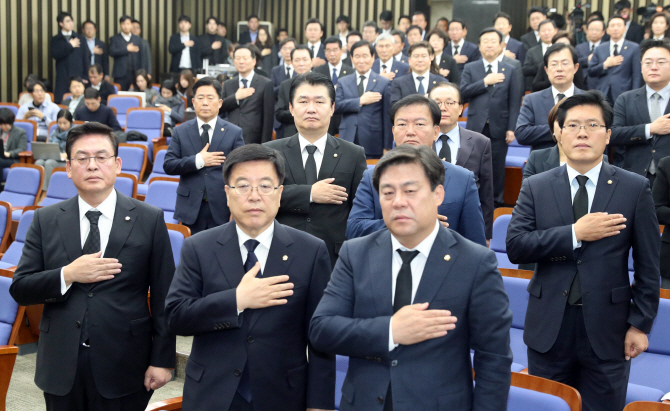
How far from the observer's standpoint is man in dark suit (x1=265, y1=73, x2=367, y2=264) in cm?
275

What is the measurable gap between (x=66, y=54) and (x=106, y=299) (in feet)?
27.6

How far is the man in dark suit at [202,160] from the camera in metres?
3.89

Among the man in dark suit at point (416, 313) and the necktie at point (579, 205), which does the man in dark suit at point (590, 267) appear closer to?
the necktie at point (579, 205)

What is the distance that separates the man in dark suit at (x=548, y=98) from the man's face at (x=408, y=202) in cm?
263

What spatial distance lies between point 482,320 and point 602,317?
760 mm

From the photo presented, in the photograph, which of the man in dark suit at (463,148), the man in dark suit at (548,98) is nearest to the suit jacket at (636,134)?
the man in dark suit at (548,98)

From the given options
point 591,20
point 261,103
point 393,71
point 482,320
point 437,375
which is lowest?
point 437,375

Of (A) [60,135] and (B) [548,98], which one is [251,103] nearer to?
(B) [548,98]

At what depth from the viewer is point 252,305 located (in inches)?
69.2

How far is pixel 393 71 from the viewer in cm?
599

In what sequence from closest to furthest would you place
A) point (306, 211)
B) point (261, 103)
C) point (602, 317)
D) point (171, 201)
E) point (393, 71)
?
1. point (602, 317)
2. point (306, 211)
3. point (171, 201)
4. point (261, 103)
5. point (393, 71)

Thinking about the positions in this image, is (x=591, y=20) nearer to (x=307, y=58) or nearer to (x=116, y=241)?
(x=307, y=58)

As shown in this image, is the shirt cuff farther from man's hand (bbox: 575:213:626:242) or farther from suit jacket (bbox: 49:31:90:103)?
suit jacket (bbox: 49:31:90:103)

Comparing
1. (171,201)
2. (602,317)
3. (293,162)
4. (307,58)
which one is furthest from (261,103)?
(602,317)
